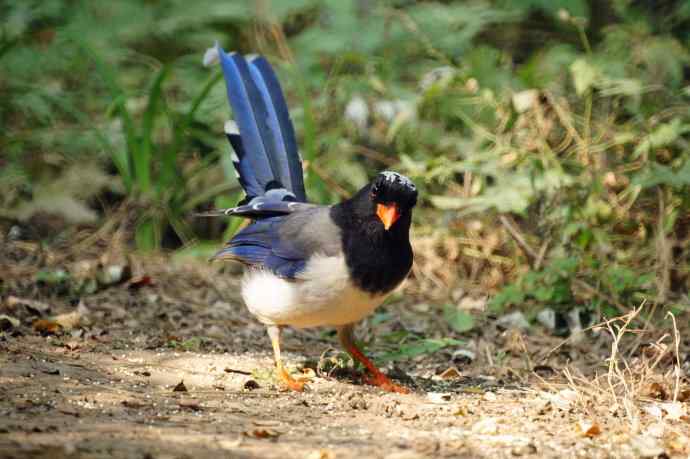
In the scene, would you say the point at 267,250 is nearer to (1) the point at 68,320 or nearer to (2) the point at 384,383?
(2) the point at 384,383

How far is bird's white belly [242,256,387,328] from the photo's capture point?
3.93 m

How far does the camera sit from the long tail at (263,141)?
4.90 meters

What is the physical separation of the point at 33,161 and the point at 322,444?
571 cm

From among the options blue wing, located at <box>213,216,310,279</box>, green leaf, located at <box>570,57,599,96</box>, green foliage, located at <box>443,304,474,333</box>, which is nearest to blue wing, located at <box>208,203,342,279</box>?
blue wing, located at <box>213,216,310,279</box>

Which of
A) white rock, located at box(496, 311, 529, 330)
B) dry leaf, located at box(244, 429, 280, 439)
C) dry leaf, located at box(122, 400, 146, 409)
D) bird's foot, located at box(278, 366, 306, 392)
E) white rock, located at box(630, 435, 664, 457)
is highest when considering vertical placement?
dry leaf, located at box(244, 429, 280, 439)

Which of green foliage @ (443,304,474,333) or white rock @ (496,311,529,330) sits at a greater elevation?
green foliage @ (443,304,474,333)

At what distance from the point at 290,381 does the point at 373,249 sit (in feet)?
→ 2.18

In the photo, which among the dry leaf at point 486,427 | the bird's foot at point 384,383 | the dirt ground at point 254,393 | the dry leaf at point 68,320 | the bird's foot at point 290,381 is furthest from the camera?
the dry leaf at point 68,320

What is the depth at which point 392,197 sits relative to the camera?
3986 millimetres

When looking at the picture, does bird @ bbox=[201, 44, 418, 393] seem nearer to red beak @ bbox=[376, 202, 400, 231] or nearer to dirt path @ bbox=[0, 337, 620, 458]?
red beak @ bbox=[376, 202, 400, 231]

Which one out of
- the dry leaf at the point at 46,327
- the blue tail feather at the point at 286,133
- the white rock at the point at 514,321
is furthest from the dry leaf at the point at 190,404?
the white rock at the point at 514,321

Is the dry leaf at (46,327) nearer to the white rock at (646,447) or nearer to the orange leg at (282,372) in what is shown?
the orange leg at (282,372)

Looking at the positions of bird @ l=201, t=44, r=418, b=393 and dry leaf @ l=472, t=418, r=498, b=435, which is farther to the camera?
bird @ l=201, t=44, r=418, b=393

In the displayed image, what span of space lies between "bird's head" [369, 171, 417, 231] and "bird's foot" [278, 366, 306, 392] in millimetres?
759
